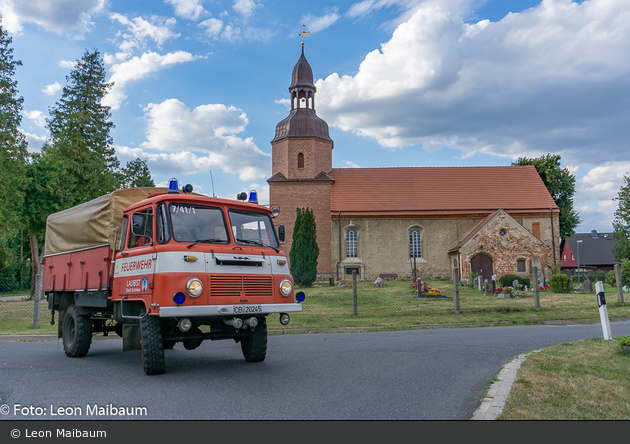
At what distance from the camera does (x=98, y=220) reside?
8102mm

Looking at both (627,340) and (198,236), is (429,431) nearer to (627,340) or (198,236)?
(198,236)

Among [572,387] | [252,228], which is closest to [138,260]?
[252,228]

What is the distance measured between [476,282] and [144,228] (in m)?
25.0

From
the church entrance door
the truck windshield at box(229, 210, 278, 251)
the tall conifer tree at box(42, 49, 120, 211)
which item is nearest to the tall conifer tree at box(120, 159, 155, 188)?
the tall conifer tree at box(42, 49, 120, 211)

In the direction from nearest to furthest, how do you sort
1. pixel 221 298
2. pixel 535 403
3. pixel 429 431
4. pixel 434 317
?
1. pixel 429 431
2. pixel 535 403
3. pixel 221 298
4. pixel 434 317

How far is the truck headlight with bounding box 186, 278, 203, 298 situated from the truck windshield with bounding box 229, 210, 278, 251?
1032mm

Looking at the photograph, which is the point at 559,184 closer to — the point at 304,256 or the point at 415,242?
the point at 415,242

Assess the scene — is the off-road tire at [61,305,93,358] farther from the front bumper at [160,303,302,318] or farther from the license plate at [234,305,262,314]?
the license plate at [234,305,262,314]

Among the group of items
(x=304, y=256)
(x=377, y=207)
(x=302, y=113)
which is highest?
(x=302, y=113)

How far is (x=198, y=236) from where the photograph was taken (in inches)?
274

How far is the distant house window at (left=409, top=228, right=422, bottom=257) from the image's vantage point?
3831cm

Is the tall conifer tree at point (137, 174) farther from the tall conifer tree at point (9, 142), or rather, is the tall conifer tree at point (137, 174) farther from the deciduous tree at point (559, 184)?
the deciduous tree at point (559, 184)

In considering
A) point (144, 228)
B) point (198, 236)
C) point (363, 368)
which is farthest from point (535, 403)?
point (144, 228)

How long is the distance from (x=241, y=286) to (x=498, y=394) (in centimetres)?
362
